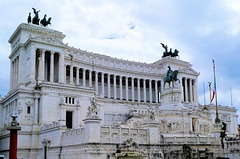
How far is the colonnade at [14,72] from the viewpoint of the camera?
77.8 meters

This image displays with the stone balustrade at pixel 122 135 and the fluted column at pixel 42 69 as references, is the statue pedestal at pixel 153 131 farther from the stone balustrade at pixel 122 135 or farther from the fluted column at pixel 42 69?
the fluted column at pixel 42 69

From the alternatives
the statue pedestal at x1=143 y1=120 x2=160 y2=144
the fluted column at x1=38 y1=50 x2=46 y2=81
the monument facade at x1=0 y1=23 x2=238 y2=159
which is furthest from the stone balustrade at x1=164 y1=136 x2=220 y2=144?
the fluted column at x1=38 y1=50 x2=46 y2=81

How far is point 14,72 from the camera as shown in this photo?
7962cm

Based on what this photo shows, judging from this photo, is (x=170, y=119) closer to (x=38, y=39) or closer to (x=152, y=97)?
(x=38, y=39)

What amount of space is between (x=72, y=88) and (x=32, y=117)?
8964 millimetres

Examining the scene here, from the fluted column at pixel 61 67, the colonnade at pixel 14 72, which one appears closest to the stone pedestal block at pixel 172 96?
the fluted column at pixel 61 67

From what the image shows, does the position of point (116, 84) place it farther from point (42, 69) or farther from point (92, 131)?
point (92, 131)

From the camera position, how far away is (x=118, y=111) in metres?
74.2

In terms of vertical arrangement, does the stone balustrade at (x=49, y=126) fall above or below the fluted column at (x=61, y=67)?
below

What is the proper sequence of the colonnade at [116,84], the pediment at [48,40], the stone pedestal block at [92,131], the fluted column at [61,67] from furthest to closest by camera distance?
the colonnade at [116,84] → the fluted column at [61,67] → the pediment at [48,40] → the stone pedestal block at [92,131]

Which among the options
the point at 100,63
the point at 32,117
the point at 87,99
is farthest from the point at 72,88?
the point at 100,63

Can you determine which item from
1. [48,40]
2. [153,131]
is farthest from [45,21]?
[153,131]

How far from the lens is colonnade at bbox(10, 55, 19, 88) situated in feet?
255

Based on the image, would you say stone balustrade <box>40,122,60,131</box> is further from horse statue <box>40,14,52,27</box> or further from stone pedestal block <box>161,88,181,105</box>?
horse statue <box>40,14,52,27</box>
